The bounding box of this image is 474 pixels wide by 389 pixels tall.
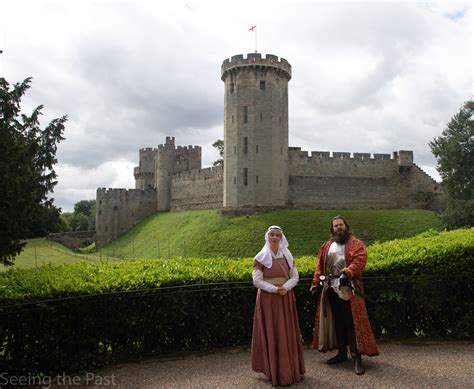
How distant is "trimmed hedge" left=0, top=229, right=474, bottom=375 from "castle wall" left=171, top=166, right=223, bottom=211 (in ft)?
110

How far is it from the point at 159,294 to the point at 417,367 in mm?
4031

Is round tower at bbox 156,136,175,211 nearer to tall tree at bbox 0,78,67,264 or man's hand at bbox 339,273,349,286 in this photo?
tall tree at bbox 0,78,67,264

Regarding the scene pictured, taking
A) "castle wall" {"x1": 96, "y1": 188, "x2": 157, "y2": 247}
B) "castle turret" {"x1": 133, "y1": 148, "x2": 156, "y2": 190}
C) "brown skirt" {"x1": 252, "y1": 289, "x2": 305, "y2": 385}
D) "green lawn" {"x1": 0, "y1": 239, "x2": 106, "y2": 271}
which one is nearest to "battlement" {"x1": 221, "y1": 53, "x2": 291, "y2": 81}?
"green lawn" {"x1": 0, "y1": 239, "x2": 106, "y2": 271}

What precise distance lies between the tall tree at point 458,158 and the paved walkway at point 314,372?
23.8 metres

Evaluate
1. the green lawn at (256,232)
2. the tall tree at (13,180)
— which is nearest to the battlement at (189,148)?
the green lawn at (256,232)

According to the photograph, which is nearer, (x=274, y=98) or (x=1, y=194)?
(x=1, y=194)

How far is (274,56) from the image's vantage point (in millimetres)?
33781

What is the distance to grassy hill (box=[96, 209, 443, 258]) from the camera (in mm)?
28094

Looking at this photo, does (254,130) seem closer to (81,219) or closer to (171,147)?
(171,147)

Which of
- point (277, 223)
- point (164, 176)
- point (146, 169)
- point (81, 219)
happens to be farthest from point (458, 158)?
point (81, 219)

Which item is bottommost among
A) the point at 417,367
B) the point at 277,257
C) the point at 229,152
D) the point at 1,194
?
the point at 417,367

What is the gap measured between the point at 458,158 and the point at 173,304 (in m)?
28.4

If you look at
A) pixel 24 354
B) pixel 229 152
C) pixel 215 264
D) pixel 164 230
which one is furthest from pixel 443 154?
pixel 24 354

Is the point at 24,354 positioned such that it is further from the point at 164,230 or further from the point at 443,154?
the point at 164,230
